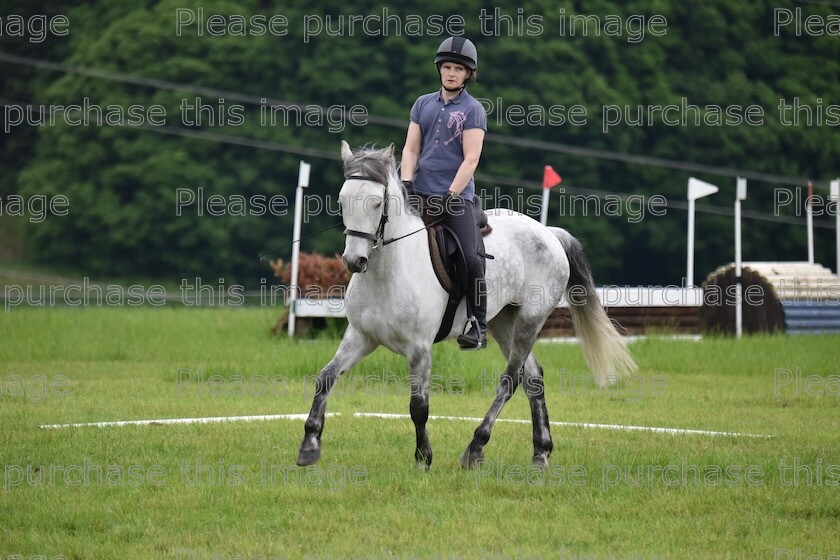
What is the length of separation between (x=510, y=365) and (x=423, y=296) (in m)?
1.28

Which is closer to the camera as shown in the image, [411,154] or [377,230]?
[377,230]

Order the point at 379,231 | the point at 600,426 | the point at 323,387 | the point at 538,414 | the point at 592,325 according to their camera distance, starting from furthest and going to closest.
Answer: the point at 600,426 < the point at 592,325 < the point at 538,414 < the point at 323,387 < the point at 379,231

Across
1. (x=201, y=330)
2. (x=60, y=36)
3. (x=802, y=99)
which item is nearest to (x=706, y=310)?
(x=201, y=330)

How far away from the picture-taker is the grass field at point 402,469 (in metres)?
6.46

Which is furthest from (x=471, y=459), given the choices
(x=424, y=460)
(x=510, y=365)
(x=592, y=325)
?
(x=592, y=325)

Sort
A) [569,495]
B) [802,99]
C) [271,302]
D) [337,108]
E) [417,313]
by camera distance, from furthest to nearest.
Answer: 1. [802,99]
2. [337,108]
3. [271,302]
4. [417,313]
5. [569,495]

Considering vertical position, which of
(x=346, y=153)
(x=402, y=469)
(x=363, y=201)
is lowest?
(x=402, y=469)

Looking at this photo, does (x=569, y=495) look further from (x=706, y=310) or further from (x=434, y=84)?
(x=434, y=84)

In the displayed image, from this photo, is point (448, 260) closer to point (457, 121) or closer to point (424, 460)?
point (457, 121)

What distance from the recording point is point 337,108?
3769 centimetres

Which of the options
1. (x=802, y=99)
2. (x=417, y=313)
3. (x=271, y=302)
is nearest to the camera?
(x=417, y=313)

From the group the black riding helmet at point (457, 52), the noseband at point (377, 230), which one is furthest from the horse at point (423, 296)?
the black riding helmet at point (457, 52)

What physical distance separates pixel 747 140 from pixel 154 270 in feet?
65.2

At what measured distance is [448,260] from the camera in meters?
8.59
